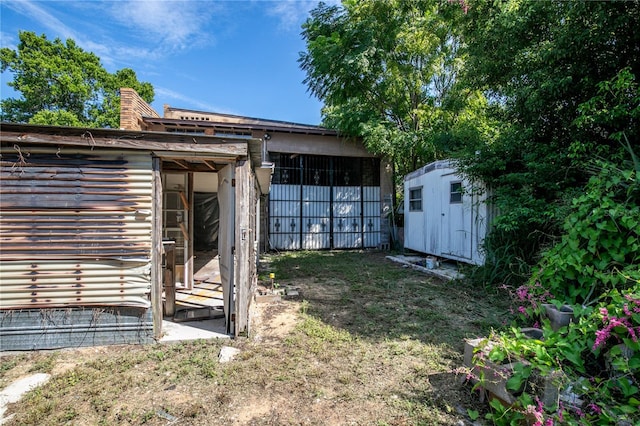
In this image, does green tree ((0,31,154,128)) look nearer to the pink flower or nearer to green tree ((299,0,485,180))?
green tree ((299,0,485,180))

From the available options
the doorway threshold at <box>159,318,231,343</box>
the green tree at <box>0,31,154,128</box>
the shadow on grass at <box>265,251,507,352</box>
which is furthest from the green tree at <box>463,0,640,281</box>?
the green tree at <box>0,31,154,128</box>

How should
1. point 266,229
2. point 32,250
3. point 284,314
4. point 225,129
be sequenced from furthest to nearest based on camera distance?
point 266,229
point 225,129
point 284,314
point 32,250

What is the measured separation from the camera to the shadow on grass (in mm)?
3674

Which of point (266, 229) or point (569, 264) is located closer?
point (569, 264)

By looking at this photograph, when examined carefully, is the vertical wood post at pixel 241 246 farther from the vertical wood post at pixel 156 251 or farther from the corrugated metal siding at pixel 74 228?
the corrugated metal siding at pixel 74 228

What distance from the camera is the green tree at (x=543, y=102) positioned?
4109mm

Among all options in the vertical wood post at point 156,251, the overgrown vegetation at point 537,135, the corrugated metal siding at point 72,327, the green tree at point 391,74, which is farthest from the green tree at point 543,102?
the corrugated metal siding at point 72,327

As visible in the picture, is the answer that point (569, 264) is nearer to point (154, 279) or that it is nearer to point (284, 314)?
point (284, 314)

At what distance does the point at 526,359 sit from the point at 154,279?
345cm

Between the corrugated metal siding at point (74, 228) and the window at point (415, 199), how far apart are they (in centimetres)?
715

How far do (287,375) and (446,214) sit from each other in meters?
5.73

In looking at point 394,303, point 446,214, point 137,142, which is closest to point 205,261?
point 137,142

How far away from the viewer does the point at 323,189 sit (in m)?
10.8

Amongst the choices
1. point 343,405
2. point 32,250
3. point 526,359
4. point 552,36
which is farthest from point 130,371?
point 552,36
